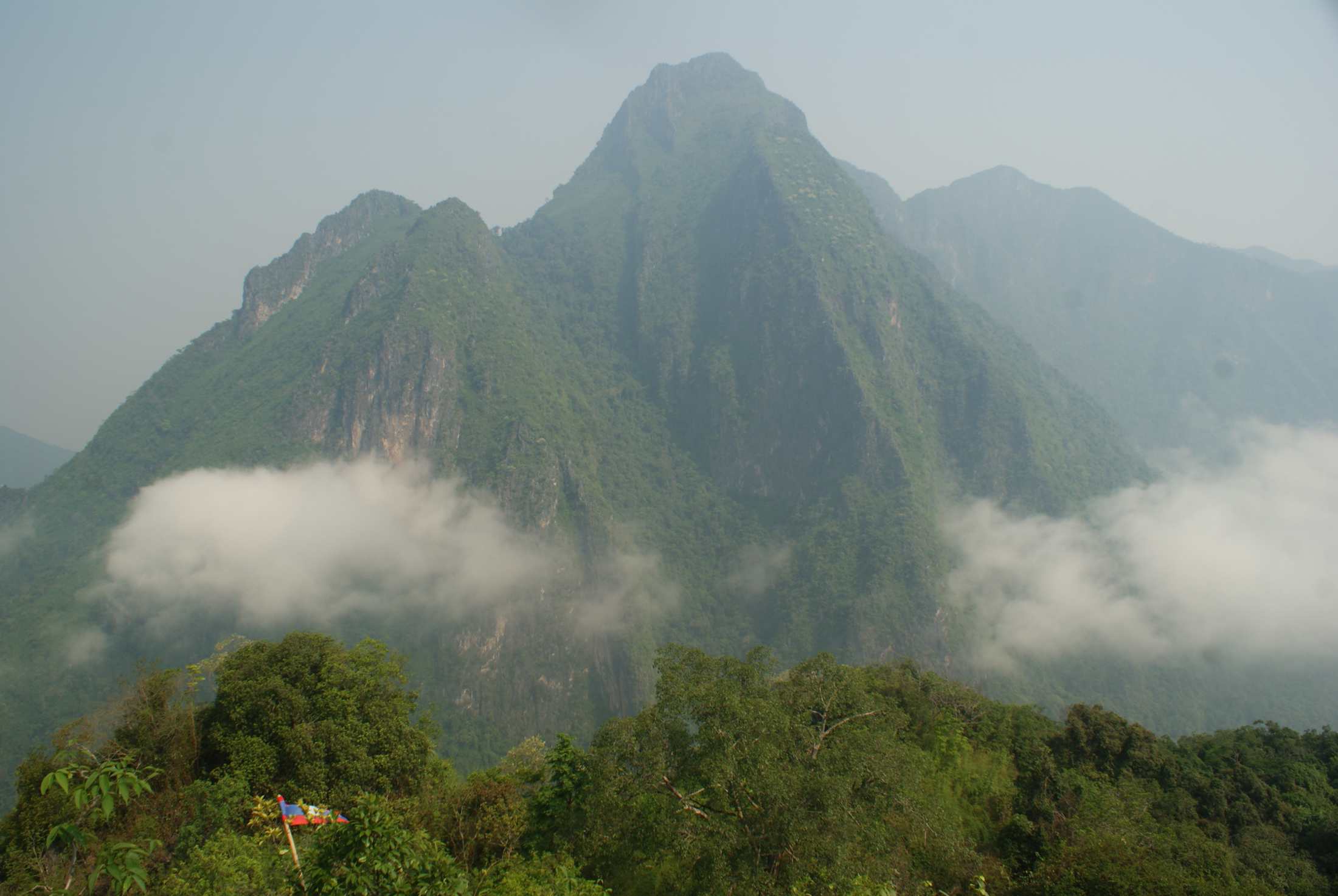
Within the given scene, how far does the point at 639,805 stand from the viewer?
56.4ft

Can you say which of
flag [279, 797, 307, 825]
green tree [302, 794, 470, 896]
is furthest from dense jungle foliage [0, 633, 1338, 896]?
flag [279, 797, 307, 825]

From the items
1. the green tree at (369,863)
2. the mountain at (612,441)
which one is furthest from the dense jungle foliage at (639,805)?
the mountain at (612,441)

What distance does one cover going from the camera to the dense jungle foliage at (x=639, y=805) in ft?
46.2

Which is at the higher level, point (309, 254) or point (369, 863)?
point (309, 254)

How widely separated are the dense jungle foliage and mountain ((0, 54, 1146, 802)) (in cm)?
8470

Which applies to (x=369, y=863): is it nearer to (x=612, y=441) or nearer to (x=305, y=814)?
(x=305, y=814)

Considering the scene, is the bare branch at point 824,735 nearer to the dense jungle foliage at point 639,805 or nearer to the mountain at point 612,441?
the dense jungle foliage at point 639,805

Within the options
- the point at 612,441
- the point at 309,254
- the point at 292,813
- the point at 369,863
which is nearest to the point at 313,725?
the point at 292,813

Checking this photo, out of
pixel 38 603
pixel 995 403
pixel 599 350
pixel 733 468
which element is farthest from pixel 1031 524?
pixel 38 603

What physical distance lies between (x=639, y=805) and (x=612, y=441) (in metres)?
144

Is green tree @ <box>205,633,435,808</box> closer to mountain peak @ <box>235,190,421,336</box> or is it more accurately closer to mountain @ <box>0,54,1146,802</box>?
mountain @ <box>0,54,1146,802</box>

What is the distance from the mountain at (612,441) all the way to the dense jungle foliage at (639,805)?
84703 mm

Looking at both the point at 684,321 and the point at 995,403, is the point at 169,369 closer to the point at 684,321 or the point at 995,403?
the point at 684,321

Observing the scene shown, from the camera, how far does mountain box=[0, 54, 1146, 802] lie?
11112 centimetres
